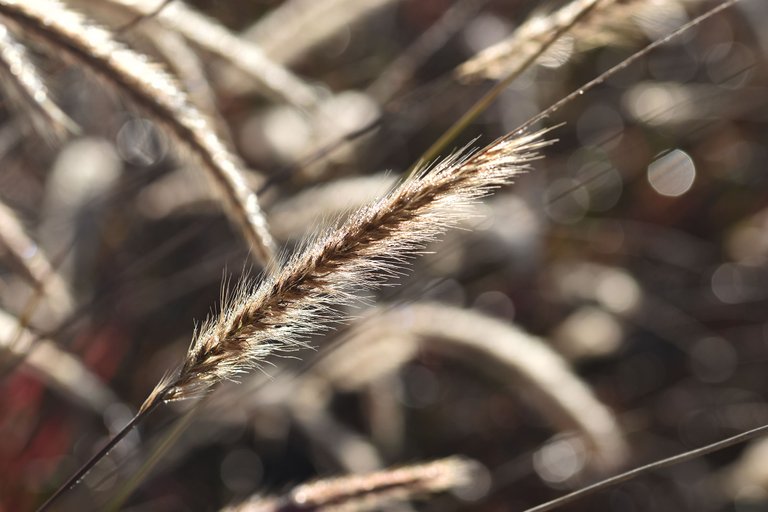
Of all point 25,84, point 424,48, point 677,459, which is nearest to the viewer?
point 677,459

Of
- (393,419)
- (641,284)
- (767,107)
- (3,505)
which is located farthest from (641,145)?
(3,505)

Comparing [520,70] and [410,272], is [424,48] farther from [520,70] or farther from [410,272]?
[520,70]

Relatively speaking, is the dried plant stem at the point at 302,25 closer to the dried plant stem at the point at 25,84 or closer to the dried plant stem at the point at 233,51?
the dried plant stem at the point at 233,51

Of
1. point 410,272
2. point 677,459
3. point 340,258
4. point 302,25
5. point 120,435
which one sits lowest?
point 410,272

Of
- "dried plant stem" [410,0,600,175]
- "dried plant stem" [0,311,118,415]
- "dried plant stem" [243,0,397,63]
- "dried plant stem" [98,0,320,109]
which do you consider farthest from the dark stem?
"dried plant stem" [243,0,397,63]

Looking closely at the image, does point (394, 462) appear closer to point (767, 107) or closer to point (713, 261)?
point (713, 261)

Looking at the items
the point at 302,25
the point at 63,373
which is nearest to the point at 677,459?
the point at 63,373
